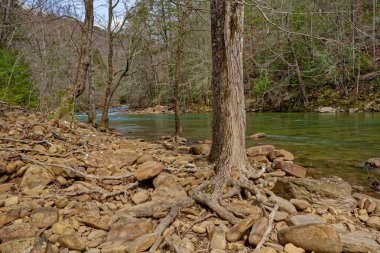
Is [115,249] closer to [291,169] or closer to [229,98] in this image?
[229,98]

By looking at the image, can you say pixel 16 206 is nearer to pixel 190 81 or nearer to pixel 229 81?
pixel 229 81

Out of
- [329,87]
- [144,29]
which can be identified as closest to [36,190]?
[144,29]

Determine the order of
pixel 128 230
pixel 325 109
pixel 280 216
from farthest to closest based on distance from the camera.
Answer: pixel 325 109 → pixel 280 216 → pixel 128 230

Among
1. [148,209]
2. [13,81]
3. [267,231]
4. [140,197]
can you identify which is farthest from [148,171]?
[13,81]

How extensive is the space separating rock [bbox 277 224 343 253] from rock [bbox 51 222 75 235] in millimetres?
2058

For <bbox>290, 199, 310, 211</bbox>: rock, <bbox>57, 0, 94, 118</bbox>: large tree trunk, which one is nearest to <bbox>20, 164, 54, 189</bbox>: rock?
<bbox>290, 199, 310, 211</bbox>: rock

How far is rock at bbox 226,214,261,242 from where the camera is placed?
3.14 m

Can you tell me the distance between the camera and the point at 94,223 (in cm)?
334

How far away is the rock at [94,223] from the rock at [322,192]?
238 centimetres

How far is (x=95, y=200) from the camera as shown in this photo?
407cm

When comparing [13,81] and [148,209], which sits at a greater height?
[13,81]

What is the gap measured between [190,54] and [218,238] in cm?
2505

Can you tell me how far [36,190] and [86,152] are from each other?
174 centimetres

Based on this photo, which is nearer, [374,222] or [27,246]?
[27,246]
